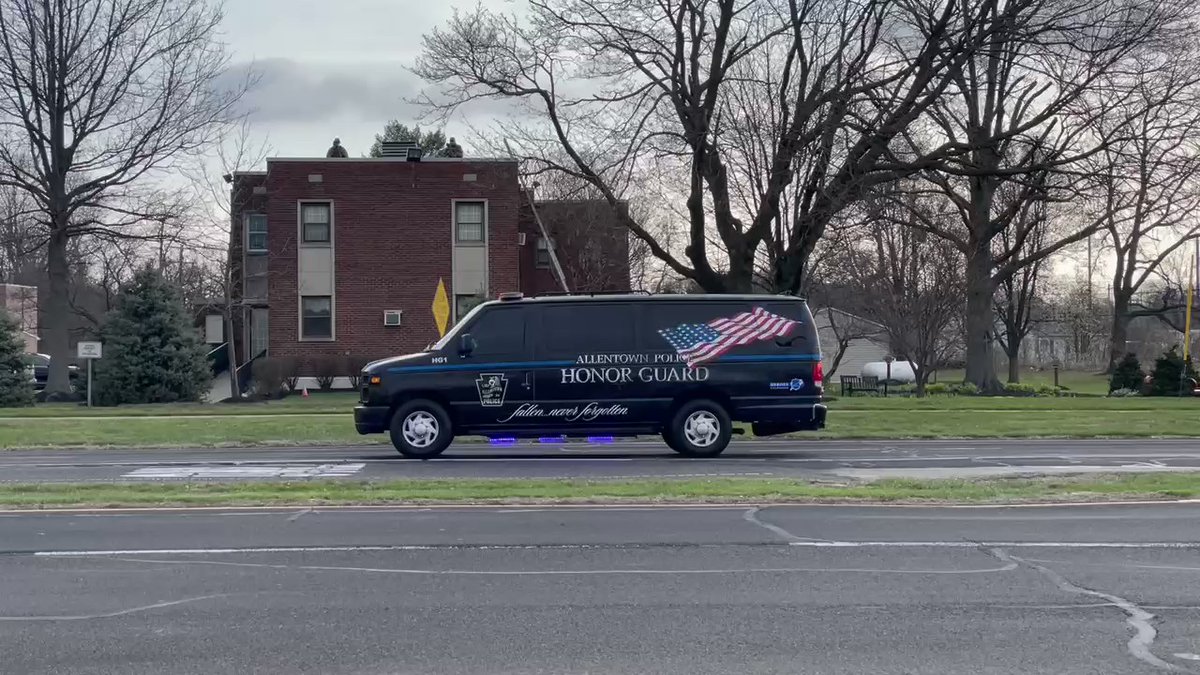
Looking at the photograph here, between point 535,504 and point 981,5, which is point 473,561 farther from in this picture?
point 981,5

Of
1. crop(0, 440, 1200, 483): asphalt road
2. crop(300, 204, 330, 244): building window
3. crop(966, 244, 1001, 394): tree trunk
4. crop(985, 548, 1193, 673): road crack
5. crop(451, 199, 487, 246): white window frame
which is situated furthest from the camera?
crop(451, 199, 487, 246): white window frame

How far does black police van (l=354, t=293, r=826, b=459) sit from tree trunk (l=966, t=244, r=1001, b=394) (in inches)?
875

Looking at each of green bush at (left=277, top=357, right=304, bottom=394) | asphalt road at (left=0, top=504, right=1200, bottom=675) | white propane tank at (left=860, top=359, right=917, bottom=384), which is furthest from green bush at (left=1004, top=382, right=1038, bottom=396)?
asphalt road at (left=0, top=504, right=1200, bottom=675)

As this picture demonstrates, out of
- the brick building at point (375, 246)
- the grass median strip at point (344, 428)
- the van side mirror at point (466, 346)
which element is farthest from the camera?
the brick building at point (375, 246)

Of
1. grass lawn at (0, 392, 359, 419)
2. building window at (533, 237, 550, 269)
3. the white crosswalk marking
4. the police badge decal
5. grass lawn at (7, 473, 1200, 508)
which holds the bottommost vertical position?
grass lawn at (7, 473, 1200, 508)

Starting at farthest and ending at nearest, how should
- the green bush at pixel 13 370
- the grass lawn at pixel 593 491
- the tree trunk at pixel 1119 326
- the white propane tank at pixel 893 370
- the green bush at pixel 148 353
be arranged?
1. the white propane tank at pixel 893 370
2. the tree trunk at pixel 1119 326
3. the green bush at pixel 148 353
4. the green bush at pixel 13 370
5. the grass lawn at pixel 593 491

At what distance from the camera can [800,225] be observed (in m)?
24.5

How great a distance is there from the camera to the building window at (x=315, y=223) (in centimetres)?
3972

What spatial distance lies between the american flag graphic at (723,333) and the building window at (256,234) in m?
27.4

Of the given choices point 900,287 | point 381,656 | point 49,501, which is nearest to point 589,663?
point 381,656

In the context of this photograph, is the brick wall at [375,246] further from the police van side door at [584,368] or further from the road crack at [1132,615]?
the road crack at [1132,615]

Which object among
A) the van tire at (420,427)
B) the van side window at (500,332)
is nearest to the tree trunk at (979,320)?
the van side window at (500,332)

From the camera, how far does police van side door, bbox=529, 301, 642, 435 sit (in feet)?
54.1

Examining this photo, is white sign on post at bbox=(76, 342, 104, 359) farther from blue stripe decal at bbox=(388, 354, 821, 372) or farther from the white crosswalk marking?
blue stripe decal at bbox=(388, 354, 821, 372)
